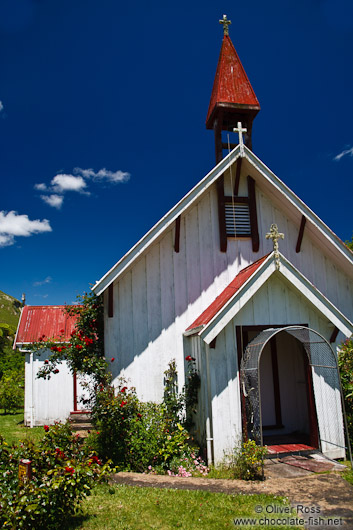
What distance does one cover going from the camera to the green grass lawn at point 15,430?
13.8 metres

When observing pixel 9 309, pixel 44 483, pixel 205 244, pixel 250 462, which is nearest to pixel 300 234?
pixel 205 244

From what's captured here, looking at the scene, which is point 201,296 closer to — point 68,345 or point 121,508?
point 68,345

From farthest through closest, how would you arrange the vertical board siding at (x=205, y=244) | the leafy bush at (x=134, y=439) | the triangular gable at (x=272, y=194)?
the vertical board siding at (x=205, y=244) → the triangular gable at (x=272, y=194) → the leafy bush at (x=134, y=439)

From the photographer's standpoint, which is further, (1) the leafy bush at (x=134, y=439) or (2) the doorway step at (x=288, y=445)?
(2) the doorway step at (x=288, y=445)

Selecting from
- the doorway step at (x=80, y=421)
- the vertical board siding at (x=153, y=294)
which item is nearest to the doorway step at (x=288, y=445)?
the vertical board siding at (x=153, y=294)

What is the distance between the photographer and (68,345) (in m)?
Result: 10.1

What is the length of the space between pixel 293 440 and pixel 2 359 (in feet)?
81.0

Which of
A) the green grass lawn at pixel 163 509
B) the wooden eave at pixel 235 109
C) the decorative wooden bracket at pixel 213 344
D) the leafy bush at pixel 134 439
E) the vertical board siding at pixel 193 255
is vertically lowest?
the green grass lawn at pixel 163 509

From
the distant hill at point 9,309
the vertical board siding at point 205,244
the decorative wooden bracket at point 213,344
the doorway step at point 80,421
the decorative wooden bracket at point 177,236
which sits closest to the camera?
the decorative wooden bracket at point 213,344

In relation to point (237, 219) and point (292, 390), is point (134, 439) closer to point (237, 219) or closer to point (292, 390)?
point (292, 390)

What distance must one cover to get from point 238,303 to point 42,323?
13.4 m

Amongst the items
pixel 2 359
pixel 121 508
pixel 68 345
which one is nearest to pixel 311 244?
pixel 68 345

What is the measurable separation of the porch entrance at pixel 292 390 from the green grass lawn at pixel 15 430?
23.0 ft

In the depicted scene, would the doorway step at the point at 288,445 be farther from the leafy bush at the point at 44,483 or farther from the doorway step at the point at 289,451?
the leafy bush at the point at 44,483
